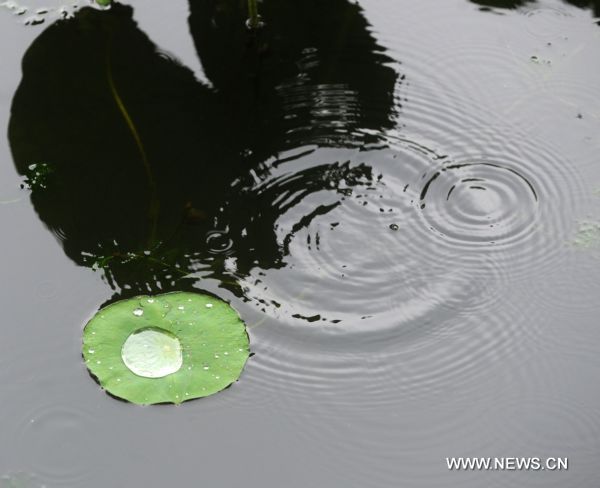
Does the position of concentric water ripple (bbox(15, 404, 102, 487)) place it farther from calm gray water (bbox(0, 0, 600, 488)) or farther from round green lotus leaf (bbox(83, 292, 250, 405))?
round green lotus leaf (bbox(83, 292, 250, 405))

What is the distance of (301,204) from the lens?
229 centimetres

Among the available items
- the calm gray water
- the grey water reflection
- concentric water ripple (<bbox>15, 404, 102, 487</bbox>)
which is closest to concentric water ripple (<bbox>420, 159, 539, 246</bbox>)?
the calm gray water

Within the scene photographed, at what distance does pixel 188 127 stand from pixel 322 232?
1.82ft

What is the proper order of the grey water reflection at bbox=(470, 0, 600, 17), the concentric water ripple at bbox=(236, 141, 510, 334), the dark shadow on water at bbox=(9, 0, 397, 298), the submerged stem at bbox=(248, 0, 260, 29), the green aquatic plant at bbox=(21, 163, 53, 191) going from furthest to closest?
the grey water reflection at bbox=(470, 0, 600, 17) < the submerged stem at bbox=(248, 0, 260, 29) < the green aquatic plant at bbox=(21, 163, 53, 191) < the dark shadow on water at bbox=(9, 0, 397, 298) < the concentric water ripple at bbox=(236, 141, 510, 334)

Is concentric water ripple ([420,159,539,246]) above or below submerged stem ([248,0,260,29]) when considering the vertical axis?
below

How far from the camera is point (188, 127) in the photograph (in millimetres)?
2447

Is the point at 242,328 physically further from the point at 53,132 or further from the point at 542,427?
the point at 53,132

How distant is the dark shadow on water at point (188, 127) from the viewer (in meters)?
2.18

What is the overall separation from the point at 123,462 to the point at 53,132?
1088mm

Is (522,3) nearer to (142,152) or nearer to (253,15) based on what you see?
(253,15)

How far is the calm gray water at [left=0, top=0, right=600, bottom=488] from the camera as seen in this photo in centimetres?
184

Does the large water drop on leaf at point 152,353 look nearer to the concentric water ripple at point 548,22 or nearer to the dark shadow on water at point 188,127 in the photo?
the dark shadow on water at point 188,127

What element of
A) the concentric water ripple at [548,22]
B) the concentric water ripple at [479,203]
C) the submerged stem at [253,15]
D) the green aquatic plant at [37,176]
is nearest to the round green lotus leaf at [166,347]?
the green aquatic plant at [37,176]

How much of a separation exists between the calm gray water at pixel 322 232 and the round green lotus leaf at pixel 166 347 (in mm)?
46
